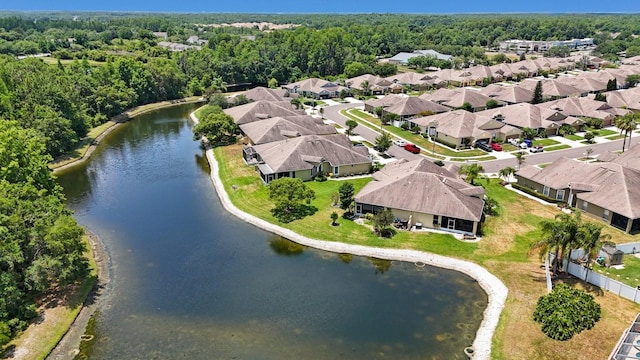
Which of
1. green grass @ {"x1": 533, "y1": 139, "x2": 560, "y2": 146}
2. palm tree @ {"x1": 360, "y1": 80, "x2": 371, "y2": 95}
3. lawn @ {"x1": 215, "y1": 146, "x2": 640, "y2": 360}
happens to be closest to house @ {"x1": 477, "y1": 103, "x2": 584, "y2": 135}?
green grass @ {"x1": 533, "y1": 139, "x2": 560, "y2": 146}

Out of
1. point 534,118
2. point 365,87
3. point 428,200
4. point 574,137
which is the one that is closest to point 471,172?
point 428,200

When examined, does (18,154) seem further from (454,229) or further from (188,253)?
Result: (454,229)

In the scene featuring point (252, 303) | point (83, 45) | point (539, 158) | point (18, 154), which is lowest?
point (252, 303)

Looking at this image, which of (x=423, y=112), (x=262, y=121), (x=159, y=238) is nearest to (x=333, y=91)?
(x=423, y=112)

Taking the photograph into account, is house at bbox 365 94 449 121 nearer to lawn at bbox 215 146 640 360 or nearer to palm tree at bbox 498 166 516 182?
palm tree at bbox 498 166 516 182

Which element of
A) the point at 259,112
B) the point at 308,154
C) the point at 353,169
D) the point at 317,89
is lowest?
the point at 353,169

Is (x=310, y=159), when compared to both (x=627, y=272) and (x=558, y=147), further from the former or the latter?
(x=558, y=147)

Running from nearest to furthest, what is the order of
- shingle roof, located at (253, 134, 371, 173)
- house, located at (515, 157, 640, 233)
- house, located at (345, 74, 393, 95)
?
1. house, located at (515, 157, 640, 233)
2. shingle roof, located at (253, 134, 371, 173)
3. house, located at (345, 74, 393, 95)
